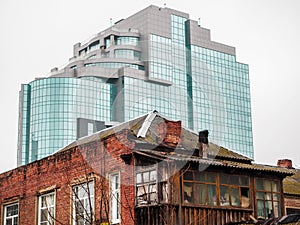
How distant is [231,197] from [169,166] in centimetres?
358

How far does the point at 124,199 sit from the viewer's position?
2478 cm

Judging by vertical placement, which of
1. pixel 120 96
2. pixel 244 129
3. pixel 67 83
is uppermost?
pixel 67 83

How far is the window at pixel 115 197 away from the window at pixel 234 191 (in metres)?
4.27

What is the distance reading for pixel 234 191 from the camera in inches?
1038

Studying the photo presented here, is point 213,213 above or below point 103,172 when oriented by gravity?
below

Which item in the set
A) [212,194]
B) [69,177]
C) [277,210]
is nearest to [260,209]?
[277,210]

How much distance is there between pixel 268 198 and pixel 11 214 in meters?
13.6

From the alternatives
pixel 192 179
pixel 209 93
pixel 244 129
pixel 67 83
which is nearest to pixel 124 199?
pixel 192 179

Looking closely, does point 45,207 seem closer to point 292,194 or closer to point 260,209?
point 260,209

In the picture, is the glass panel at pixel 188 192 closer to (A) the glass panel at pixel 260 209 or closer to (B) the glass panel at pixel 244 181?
(B) the glass panel at pixel 244 181

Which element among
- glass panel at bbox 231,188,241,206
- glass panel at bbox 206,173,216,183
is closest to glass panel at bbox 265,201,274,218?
glass panel at bbox 231,188,241,206

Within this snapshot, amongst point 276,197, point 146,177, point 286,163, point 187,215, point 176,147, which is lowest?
point 187,215

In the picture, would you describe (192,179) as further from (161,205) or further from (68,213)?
(68,213)

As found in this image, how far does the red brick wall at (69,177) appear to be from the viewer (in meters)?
25.0
